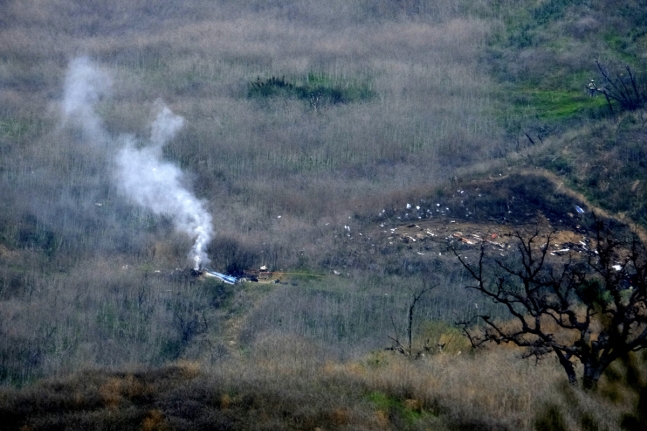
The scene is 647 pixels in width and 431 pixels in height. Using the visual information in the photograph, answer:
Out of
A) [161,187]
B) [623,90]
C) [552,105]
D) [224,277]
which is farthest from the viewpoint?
[552,105]

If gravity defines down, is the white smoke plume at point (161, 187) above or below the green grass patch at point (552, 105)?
below

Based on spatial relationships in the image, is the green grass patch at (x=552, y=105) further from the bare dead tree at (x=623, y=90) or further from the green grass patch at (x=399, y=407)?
the green grass patch at (x=399, y=407)

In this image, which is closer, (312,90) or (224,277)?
(224,277)

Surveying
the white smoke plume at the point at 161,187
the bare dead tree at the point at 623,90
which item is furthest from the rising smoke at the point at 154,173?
the bare dead tree at the point at 623,90

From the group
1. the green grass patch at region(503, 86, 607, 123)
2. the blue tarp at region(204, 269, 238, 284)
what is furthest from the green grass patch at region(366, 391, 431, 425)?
the green grass patch at region(503, 86, 607, 123)

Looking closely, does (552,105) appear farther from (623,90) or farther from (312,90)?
(312,90)

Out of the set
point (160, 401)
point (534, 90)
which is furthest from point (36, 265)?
point (534, 90)

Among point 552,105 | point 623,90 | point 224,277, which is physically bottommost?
point 224,277

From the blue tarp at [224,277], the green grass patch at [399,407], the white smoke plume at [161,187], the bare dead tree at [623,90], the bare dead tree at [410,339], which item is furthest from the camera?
the bare dead tree at [623,90]

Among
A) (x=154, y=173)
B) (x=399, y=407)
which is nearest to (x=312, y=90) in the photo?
(x=154, y=173)
